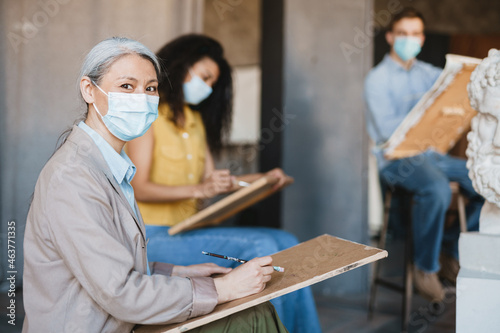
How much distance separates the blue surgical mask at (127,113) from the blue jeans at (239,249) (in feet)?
2.55

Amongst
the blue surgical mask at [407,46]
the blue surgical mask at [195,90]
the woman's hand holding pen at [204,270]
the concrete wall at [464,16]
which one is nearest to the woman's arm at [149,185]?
the blue surgical mask at [195,90]

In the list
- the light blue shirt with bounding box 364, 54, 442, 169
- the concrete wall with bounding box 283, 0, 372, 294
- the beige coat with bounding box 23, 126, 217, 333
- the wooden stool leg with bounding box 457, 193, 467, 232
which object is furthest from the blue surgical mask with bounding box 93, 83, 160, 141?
the concrete wall with bounding box 283, 0, 372, 294

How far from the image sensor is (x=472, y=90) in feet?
5.43

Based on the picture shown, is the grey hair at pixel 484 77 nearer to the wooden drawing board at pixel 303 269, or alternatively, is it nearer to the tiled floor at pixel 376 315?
the wooden drawing board at pixel 303 269

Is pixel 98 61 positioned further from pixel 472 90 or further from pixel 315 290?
pixel 315 290

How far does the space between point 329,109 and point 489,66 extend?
7.98 feet

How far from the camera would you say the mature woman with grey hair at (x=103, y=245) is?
1246mm

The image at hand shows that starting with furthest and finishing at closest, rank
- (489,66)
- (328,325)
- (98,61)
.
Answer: (328,325) < (489,66) < (98,61)

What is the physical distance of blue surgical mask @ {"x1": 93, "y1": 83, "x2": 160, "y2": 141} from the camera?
1473mm

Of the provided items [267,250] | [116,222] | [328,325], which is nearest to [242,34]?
[328,325]

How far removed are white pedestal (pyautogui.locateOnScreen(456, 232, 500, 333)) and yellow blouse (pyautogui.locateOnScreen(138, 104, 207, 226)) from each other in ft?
4.24

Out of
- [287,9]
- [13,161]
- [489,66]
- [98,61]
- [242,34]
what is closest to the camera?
[98,61]

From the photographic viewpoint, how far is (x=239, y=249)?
2.16 meters

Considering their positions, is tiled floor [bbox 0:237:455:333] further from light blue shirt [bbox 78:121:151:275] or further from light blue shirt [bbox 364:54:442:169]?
light blue shirt [bbox 78:121:151:275]
